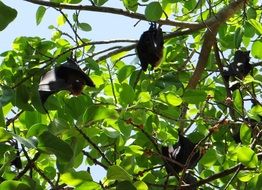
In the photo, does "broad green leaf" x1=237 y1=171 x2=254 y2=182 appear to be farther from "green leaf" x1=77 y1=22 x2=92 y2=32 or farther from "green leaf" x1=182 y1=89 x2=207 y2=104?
"green leaf" x1=77 y1=22 x2=92 y2=32

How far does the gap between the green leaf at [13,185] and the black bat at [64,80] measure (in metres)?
0.43

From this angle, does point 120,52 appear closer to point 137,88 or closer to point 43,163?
point 137,88

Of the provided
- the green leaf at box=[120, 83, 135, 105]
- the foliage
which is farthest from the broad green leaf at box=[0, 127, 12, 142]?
the green leaf at box=[120, 83, 135, 105]

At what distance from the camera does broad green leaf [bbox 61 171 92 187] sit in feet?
5.25

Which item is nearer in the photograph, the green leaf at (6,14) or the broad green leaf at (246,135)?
the green leaf at (6,14)

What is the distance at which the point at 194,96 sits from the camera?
2.08 m

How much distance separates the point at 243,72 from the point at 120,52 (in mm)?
597

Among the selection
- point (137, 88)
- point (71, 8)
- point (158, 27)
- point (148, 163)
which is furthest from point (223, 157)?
point (71, 8)

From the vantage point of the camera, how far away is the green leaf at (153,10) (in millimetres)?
2230

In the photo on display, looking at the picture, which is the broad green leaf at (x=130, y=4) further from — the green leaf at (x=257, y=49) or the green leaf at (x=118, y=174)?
the green leaf at (x=118, y=174)

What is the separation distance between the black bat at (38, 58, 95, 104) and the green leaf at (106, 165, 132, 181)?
452mm

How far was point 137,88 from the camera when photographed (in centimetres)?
245

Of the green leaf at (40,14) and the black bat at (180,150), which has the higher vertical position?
the green leaf at (40,14)

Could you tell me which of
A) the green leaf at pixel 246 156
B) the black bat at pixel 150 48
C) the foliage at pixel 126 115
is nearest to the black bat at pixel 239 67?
the foliage at pixel 126 115
